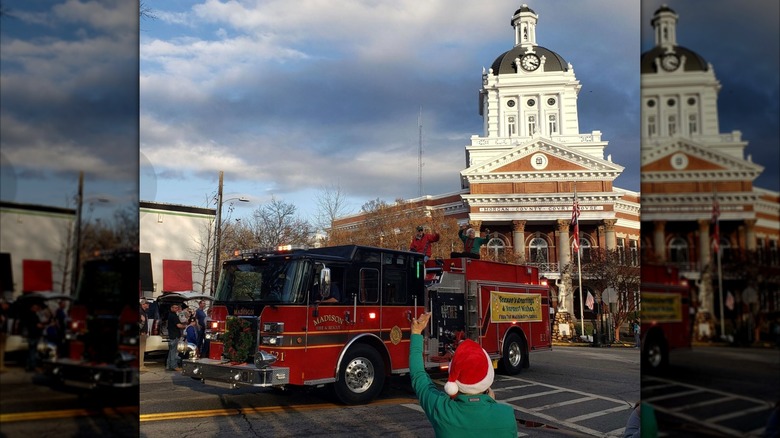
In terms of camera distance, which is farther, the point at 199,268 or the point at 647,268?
the point at 199,268

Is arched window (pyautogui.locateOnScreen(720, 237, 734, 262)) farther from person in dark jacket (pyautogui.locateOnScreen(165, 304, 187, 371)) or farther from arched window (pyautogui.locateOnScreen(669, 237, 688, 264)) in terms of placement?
person in dark jacket (pyautogui.locateOnScreen(165, 304, 187, 371))

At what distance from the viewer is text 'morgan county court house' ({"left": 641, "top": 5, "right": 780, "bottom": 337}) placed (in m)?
1.24

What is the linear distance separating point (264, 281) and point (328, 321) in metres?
1.26

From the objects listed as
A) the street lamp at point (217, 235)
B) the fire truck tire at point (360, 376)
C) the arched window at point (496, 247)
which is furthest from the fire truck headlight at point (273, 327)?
the arched window at point (496, 247)

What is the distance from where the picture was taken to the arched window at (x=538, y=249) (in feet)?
155

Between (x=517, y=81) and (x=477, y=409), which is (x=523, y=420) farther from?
(x=517, y=81)

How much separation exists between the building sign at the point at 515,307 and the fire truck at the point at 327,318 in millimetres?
1124

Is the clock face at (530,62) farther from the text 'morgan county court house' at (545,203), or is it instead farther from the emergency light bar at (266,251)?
the emergency light bar at (266,251)

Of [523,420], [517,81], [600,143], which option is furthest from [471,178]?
[523,420]

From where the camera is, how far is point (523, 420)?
798cm

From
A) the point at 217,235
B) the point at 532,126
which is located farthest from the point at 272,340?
the point at 532,126

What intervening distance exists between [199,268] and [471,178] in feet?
85.9

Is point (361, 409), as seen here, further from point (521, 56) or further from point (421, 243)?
point (521, 56)

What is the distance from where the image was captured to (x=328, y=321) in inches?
358
